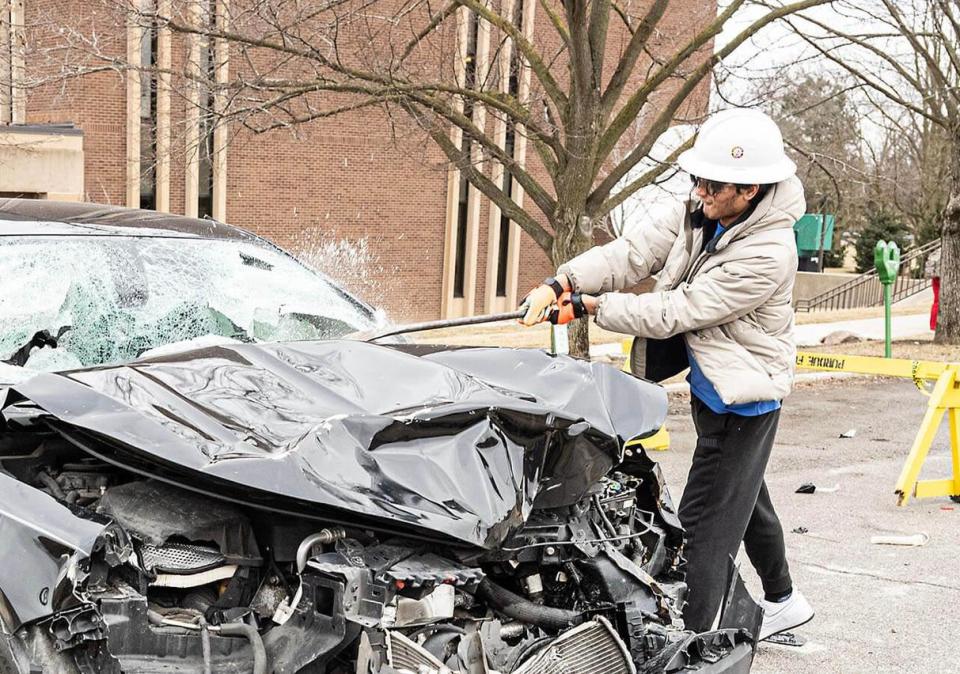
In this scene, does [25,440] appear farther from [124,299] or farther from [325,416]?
[124,299]

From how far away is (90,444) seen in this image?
280 centimetres

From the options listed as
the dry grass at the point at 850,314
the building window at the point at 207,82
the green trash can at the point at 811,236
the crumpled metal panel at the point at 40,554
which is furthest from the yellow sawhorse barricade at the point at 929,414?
the green trash can at the point at 811,236

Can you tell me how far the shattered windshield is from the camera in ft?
13.4

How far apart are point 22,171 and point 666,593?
737 inches

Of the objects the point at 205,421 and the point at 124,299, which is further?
the point at 124,299

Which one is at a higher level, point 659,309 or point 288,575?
point 659,309

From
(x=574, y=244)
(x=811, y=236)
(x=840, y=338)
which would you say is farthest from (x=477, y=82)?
(x=811, y=236)

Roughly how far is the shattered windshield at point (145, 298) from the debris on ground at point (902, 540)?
323 cm

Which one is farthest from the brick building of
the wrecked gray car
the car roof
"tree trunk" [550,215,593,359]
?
the wrecked gray car

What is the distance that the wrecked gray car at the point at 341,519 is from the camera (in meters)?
2.60

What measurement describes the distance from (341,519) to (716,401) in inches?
69.0

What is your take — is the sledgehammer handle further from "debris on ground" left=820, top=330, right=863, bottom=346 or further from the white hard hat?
"debris on ground" left=820, top=330, right=863, bottom=346

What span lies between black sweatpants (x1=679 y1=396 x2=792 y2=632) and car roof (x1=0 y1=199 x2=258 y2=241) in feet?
7.73

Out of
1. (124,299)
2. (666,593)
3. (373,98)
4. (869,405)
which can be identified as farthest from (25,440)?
(869,405)
